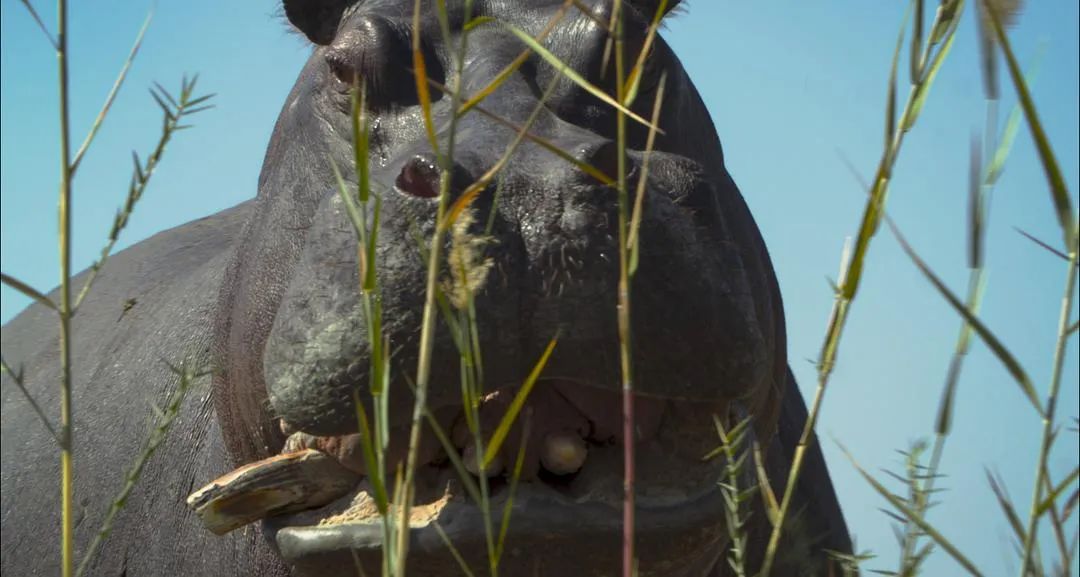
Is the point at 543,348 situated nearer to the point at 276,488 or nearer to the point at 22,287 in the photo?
the point at 276,488

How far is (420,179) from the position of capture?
97.3 inches

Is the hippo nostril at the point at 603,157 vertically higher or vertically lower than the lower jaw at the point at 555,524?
higher

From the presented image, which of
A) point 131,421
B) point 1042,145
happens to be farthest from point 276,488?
point 131,421

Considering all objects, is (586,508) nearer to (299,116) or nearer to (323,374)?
(323,374)

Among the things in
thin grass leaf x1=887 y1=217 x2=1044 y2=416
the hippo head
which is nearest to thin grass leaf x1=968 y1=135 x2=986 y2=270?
thin grass leaf x1=887 y1=217 x2=1044 y2=416

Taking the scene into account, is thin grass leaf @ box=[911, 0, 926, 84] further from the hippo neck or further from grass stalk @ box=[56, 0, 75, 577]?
the hippo neck

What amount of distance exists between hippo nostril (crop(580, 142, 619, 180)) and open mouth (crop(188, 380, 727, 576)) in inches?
15.4

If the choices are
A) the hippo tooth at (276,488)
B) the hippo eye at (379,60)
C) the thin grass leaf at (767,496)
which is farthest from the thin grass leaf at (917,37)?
the hippo eye at (379,60)

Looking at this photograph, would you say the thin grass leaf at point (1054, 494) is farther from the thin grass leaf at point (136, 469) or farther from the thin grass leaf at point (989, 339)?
the thin grass leaf at point (136, 469)

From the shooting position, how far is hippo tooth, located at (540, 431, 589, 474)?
8.00 feet

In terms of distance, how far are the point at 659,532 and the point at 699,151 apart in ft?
4.46

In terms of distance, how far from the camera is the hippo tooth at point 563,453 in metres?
2.44

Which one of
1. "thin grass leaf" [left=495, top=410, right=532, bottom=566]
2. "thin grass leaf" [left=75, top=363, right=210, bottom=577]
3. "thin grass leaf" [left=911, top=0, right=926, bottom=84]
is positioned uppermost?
"thin grass leaf" [left=911, top=0, right=926, bottom=84]

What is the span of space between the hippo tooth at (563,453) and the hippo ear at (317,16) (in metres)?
1.66
